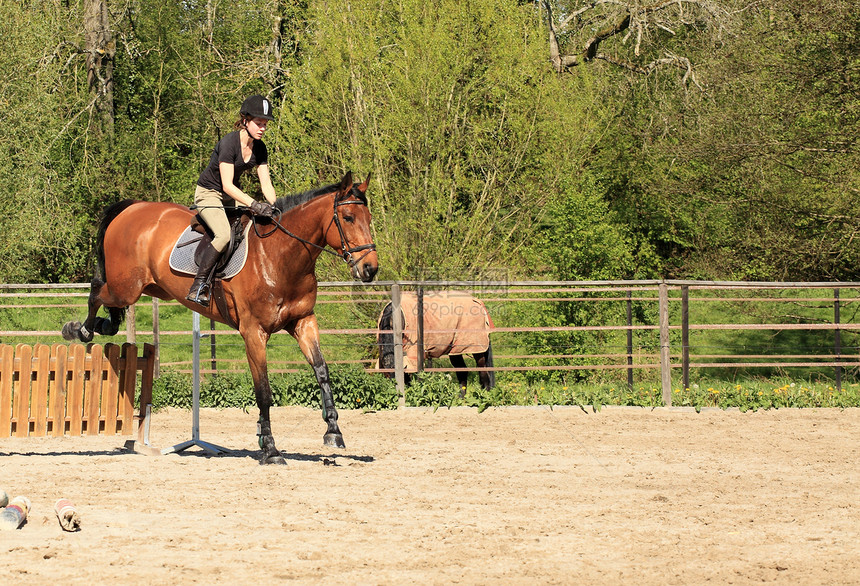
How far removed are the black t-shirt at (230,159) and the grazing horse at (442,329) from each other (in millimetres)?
5176

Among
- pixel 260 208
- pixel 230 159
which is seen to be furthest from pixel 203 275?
pixel 230 159

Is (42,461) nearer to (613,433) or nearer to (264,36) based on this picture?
(613,433)

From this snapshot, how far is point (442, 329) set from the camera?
1345 centimetres

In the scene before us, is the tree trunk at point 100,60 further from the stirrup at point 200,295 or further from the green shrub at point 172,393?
the stirrup at point 200,295

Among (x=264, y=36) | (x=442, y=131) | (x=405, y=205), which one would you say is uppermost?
(x=264, y=36)

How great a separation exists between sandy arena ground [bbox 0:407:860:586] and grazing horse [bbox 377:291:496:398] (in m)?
2.76

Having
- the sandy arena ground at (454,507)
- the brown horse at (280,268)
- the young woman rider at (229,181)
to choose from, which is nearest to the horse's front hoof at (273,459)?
the brown horse at (280,268)

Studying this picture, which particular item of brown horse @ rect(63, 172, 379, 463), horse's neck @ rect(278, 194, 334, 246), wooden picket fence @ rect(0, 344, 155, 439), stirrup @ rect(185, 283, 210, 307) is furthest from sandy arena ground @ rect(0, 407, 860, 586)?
horse's neck @ rect(278, 194, 334, 246)

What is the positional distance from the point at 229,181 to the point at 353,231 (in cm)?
120

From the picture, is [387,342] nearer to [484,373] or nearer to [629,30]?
[484,373]

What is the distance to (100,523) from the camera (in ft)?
19.2

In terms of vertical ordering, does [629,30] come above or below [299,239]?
above

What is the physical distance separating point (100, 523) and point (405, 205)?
9071 mm

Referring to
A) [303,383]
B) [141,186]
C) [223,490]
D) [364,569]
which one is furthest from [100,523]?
[141,186]
